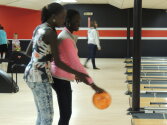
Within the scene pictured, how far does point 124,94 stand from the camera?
7488mm

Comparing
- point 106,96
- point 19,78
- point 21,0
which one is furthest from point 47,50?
point 21,0

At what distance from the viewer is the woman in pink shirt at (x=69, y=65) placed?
3.22 metres

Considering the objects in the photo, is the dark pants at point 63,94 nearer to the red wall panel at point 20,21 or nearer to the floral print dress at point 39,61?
the floral print dress at point 39,61

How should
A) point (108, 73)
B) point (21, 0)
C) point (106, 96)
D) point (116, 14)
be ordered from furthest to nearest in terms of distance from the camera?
point (116, 14), point (21, 0), point (108, 73), point (106, 96)

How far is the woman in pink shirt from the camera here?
3223mm

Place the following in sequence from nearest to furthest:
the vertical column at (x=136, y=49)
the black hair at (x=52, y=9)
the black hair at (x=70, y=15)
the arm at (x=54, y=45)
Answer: the arm at (x=54, y=45) → the black hair at (x=52, y=9) → the black hair at (x=70, y=15) → the vertical column at (x=136, y=49)

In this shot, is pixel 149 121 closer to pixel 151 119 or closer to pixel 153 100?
pixel 151 119

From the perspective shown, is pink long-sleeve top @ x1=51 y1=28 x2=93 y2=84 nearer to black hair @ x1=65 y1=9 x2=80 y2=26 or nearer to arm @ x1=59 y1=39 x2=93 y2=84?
arm @ x1=59 y1=39 x2=93 y2=84

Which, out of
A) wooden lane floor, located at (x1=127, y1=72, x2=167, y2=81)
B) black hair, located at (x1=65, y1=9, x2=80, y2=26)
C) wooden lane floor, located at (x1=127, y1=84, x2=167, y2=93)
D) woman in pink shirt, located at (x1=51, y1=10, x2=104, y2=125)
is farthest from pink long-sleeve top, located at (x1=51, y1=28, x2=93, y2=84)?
wooden lane floor, located at (x1=127, y1=72, x2=167, y2=81)

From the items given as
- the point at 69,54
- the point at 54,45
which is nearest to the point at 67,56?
the point at 69,54

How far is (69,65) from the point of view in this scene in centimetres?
322

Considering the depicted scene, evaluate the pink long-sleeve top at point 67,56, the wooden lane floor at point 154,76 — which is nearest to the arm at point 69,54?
the pink long-sleeve top at point 67,56

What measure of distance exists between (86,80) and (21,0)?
10.2 meters

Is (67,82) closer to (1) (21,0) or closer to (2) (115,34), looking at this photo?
(1) (21,0)
